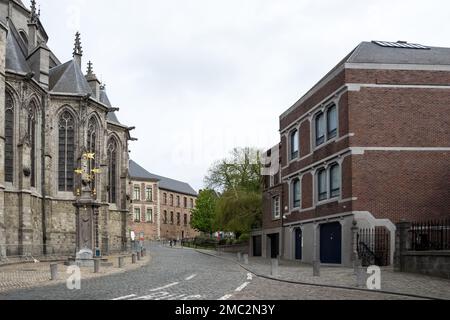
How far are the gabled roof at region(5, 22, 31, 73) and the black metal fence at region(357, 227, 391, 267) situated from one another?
2375cm

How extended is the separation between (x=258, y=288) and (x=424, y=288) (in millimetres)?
4569

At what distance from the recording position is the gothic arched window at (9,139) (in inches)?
1406

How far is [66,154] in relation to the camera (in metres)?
42.1

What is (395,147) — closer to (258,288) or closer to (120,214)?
(258,288)

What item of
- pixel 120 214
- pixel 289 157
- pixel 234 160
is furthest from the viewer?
pixel 234 160

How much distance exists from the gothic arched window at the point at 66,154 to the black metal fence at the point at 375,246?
2295cm

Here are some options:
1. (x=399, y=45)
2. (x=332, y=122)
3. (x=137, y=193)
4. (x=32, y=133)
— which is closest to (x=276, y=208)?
(x=332, y=122)

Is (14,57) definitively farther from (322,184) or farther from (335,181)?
(335,181)

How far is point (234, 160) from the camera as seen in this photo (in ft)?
183

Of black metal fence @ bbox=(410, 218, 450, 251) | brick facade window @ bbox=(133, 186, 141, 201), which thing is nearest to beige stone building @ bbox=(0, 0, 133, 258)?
black metal fence @ bbox=(410, 218, 450, 251)

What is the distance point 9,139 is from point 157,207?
63.1 meters

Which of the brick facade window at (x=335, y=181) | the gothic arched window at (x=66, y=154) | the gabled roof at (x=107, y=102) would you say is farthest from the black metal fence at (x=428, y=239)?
the gabled roof at (x=107, y=102)

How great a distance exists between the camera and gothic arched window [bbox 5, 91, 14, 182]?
117ft

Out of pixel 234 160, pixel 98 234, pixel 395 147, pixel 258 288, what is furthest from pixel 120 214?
pixel 258 288
